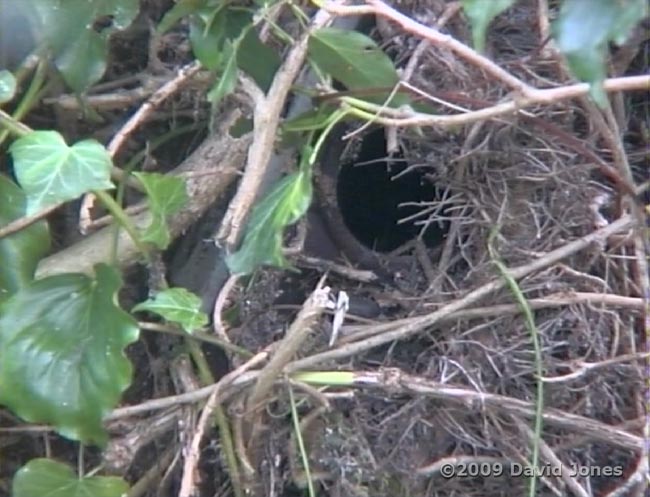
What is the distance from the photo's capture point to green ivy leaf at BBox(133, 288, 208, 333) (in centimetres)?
90

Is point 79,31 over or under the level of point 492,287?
over

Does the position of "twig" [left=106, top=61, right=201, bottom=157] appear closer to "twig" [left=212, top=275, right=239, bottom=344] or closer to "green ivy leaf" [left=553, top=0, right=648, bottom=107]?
"twig" [left=212, top=275, right=239, bottom=344]

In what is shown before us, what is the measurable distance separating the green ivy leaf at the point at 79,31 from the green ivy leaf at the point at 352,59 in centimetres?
18

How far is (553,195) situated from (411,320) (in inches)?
7.5

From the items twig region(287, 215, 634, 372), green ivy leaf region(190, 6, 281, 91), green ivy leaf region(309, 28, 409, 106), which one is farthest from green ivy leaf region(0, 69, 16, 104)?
twig region(287, 215, 634, 372)

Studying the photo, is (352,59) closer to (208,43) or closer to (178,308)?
(208,43)

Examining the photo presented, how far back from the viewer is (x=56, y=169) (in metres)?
0.77

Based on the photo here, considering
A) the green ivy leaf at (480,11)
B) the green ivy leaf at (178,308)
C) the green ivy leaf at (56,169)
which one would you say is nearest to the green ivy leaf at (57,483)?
the green ivy leaf at (178,308)

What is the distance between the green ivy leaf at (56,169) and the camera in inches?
29.7

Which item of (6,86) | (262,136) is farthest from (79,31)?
(262,136)

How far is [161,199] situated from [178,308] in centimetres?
10

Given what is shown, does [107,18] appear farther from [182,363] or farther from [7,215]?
[182,363]

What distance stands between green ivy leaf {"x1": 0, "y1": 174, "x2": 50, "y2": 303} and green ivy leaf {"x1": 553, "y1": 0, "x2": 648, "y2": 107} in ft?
1.73

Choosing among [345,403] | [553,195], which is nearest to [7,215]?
[345,403]
